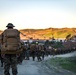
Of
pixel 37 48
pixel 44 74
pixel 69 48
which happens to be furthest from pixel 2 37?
pixel 69 48

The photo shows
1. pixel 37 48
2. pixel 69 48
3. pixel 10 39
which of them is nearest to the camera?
pixel 10 39

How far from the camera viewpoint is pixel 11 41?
15898 mm

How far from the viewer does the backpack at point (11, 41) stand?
52.1ft

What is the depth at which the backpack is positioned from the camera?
15.9 meters

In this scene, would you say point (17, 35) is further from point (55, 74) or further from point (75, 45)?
point (75, 45)

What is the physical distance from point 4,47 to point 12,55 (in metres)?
0.45

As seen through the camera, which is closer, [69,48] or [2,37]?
[2,37]

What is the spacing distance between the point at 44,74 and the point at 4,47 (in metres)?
5.11

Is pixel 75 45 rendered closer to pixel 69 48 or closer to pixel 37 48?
pixel 69 48

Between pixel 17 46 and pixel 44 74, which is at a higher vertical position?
pixel 17 46

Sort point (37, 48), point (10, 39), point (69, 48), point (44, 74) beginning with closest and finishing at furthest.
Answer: point (10, 39) → point (44, 74) → point (37, 48) → point (69, 48)

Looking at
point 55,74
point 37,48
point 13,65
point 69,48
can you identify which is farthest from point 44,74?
point 69,48

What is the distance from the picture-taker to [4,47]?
52.3 feet

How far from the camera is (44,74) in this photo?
20625mm
